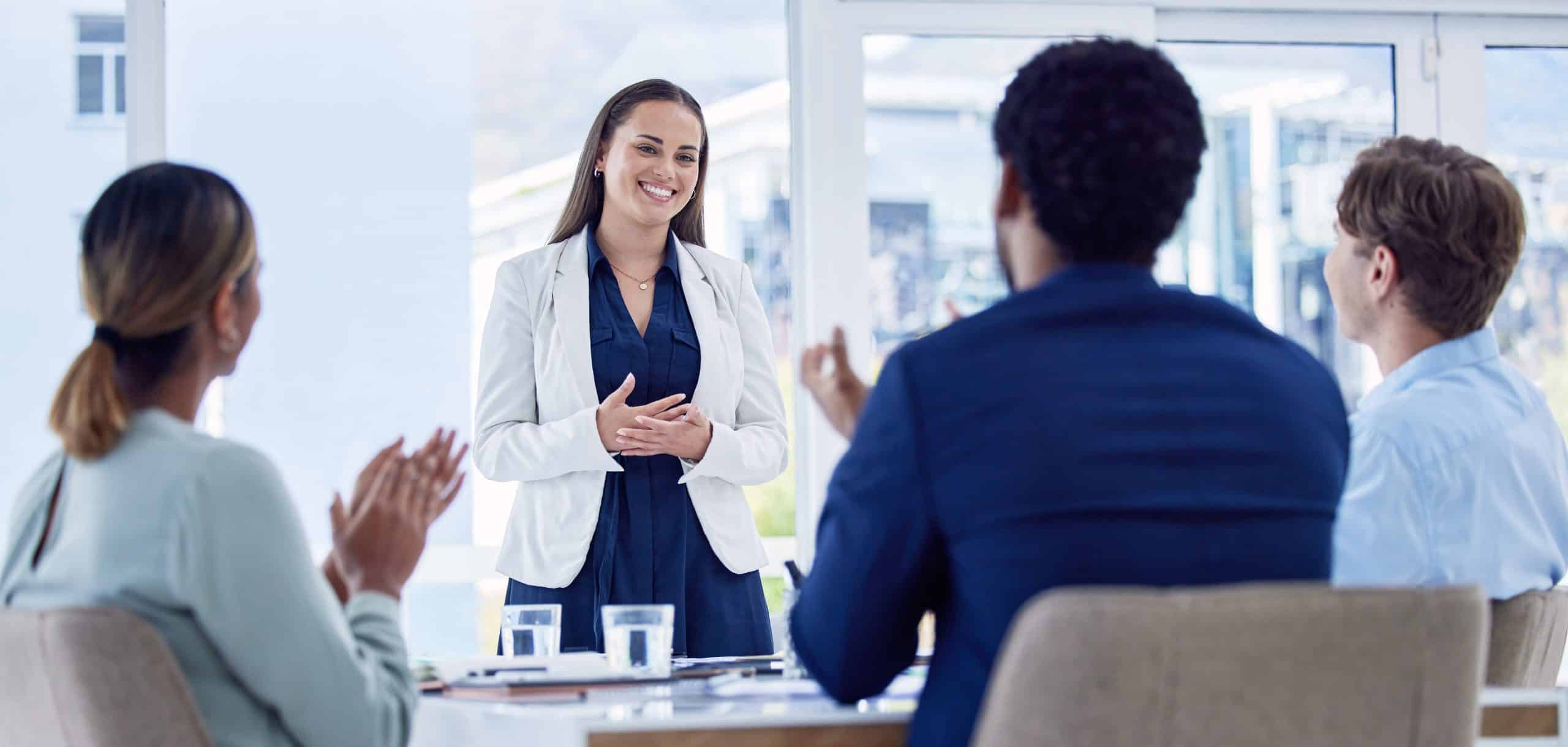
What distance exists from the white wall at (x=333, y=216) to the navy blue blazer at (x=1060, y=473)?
9.86 feet

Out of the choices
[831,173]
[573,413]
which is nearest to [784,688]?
[573,413]

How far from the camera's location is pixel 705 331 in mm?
2816

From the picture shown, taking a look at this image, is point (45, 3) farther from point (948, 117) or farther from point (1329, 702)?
point (1329, 702)

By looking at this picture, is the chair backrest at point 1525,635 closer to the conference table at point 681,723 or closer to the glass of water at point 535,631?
the conference table at point 681,723

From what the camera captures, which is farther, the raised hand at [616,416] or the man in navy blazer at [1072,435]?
the raised hand at [616,416]

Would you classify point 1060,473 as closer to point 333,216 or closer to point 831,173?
point 831,173

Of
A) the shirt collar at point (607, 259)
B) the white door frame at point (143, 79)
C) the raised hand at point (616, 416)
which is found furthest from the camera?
the white door frame at point (143, 79)

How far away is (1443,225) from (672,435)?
4.17ft

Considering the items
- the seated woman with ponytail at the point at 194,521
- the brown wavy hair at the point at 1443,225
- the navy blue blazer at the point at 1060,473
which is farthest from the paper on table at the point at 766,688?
the brown wavy hair at the point at 1443,225

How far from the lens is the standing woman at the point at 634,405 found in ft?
8.69

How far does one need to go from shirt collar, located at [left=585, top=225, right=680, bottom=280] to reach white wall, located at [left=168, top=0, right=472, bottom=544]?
4.64ft

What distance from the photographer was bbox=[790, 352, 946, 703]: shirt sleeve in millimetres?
1299

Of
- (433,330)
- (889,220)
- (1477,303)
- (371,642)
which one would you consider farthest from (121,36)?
(1477,303)

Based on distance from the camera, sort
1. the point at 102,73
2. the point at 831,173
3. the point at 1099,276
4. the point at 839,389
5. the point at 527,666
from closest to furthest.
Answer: the point at 1099,276, the point at 839,389, the point at 527,666, the point at 831,173, the point at 102,73
